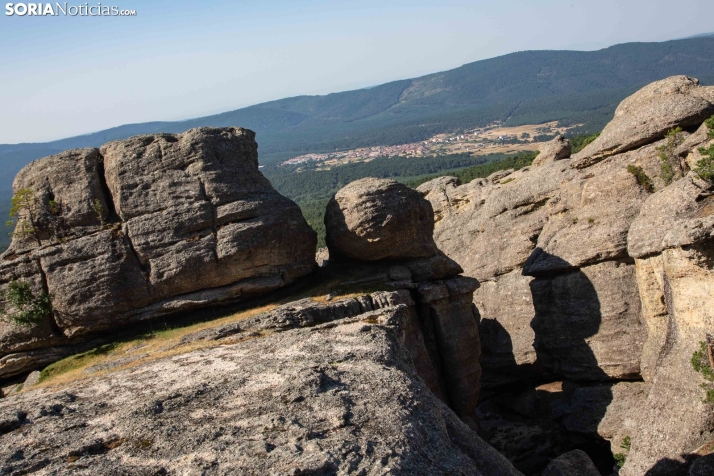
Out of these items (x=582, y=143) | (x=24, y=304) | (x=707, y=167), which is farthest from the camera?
(x=582, y=143)

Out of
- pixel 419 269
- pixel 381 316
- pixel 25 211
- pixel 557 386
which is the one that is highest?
pixel 25 211

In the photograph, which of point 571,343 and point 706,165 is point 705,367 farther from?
point 571,343

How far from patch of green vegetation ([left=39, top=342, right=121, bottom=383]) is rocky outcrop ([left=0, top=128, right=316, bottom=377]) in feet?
3.13

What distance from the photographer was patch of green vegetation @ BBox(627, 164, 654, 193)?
2827 centimetres

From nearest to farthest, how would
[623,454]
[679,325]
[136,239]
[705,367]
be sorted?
[705,367] → [679,325] → [623,454] → [136,239]

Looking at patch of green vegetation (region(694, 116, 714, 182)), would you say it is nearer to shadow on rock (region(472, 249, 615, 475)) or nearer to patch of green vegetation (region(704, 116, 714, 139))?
patch of green vegetation (region(704, 116, 714, 139))

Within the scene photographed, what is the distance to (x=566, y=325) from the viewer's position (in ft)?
98.1

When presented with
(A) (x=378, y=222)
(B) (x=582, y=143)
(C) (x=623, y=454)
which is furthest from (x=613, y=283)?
(B) (x=582, y=143)

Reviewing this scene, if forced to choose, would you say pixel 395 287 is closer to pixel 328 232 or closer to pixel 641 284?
pixel 328 232

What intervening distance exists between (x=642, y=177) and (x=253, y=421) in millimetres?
22387

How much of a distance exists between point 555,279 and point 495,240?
6045 mm

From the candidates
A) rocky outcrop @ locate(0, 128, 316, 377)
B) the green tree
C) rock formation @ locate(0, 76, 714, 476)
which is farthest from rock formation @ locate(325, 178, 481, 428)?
the green tree

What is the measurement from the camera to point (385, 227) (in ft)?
90.7

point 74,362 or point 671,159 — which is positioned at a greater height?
point 671,159
